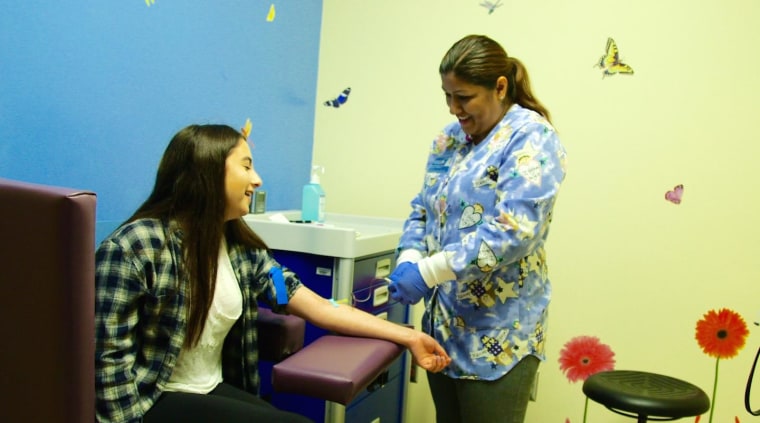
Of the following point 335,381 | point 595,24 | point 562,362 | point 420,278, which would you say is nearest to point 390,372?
point 562,362

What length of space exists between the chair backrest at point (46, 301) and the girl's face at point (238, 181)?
53cm

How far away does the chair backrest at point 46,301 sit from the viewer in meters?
0.80

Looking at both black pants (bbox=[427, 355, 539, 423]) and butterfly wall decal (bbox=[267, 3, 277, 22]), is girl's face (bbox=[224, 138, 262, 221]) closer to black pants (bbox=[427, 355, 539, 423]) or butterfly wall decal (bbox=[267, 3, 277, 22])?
black pants (bbox=[427, 355, 539, 423])

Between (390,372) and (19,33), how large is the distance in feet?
4.98

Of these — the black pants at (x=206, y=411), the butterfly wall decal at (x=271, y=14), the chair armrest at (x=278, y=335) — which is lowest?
the black pants at (x=206, y=411)

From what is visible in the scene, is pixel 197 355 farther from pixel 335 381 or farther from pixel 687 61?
pixel 687 61

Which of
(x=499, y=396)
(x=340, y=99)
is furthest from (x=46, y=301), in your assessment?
(x=340, y=99)

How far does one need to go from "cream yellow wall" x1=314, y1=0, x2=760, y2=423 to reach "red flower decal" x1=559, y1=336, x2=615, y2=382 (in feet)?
0.09

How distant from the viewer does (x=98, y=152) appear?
164cm

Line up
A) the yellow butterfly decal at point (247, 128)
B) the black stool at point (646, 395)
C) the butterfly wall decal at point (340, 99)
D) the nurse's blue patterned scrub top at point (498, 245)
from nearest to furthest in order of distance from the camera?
the nurse's blue patterned scrub top at point (498, 245) → the black stool at point (646, 395) → the yellow butterfly decal at point (247, 128) → the butterfly wall decal at point (340, 99)

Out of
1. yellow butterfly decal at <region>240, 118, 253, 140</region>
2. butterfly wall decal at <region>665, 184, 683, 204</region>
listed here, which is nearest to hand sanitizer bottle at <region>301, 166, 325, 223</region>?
yellow butterfly decal at <region>240, 118, 253, 140</region>

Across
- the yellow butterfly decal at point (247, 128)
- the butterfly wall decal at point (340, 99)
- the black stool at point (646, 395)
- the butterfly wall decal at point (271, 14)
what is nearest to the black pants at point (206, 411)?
the black stool at point (646, 395)

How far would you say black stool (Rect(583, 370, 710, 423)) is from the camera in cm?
163

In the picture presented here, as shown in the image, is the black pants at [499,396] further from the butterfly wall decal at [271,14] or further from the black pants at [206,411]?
the butterfly wall decal at [271,14]
